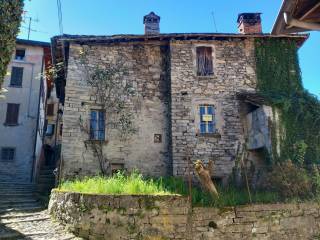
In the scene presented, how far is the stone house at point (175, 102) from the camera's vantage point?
1217 cm

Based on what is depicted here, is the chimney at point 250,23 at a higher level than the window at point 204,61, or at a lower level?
higher

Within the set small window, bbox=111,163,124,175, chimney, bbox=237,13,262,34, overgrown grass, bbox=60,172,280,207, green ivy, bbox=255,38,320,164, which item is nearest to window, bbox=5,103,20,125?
small window, bbox=111,163,124,175

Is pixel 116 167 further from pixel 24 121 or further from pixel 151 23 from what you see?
pixel 24 121

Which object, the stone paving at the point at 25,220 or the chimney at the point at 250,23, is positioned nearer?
the stone paving at the point at 25,220

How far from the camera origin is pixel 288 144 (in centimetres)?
1183

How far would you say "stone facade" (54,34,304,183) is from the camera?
1220cm

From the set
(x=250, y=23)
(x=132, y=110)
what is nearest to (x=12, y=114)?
(x=132, y=110)

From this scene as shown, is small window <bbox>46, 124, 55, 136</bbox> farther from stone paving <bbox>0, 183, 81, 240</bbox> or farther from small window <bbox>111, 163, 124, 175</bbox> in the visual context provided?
small window <bbox>111, 163, 124, 175</bbox>

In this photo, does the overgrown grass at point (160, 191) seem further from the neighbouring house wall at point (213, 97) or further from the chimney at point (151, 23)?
the chimney at point (151, 23)

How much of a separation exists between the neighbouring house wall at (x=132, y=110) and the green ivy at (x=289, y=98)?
4066 millimetres

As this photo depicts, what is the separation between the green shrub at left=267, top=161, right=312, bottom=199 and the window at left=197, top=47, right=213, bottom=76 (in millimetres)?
4768

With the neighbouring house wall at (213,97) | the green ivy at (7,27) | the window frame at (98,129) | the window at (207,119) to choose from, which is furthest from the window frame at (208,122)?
the green ivy at (7,27)

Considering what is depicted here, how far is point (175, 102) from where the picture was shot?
12750 millimetres

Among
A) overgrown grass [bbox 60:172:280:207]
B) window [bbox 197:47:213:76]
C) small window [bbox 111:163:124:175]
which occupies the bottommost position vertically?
overgrown grass [bbox 60:172:280:207]
